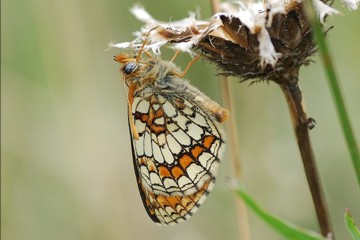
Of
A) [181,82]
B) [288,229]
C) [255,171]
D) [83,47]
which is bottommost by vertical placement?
[288,229]

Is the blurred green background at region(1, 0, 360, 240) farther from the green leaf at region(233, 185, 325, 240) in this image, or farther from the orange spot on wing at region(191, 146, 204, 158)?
the green leaf at region(233, 185, 325, 240)

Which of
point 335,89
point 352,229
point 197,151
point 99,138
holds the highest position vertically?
point 99,138

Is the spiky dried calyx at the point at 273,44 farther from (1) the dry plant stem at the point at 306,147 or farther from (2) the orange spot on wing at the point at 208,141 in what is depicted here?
(2) the orange spot on wing at the point at 208,141

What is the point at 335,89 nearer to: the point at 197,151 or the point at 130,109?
the point at 197,151

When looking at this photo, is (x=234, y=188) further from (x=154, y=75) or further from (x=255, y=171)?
(x=255, y=171)

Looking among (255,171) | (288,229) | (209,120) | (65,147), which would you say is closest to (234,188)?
(288,229)

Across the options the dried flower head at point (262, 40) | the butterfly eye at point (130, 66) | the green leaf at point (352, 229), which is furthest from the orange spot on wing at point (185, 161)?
the green leaf at point (352, 229)

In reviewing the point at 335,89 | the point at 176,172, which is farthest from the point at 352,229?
the point at 176,172
